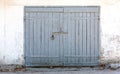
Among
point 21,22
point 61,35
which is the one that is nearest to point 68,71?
point 61,35

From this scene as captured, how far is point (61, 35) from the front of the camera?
456 inches

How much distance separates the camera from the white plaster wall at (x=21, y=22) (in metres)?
11.5

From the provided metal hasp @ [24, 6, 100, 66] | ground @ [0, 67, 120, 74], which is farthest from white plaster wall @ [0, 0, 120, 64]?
ground @ [0, 67, 120, 74]

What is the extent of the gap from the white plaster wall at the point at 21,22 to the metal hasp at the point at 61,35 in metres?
0.14

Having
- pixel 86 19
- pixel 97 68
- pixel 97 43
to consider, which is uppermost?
pixel 86 19

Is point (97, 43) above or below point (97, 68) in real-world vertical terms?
above

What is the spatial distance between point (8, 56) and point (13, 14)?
1.36m

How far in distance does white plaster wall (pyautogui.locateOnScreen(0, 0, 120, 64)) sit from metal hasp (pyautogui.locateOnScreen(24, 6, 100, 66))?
0.46 ft

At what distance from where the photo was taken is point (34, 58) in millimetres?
11609

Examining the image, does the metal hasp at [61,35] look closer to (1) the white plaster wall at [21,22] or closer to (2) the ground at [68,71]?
(1) the white plaster wall at [21,22]

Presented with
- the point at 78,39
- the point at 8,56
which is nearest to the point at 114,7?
the point at 78,39

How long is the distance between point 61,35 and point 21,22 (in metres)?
1.35

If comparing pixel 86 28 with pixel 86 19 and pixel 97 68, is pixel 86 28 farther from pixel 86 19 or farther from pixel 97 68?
pixel 97 68

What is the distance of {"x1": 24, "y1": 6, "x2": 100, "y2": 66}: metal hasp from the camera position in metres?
11.5
